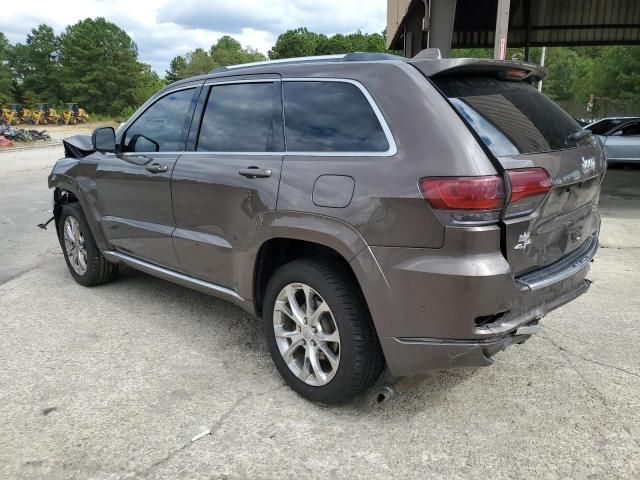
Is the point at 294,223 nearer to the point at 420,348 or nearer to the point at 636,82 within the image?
the point at 420,348

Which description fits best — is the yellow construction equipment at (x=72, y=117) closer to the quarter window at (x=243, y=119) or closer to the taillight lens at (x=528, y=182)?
the quarter window at (x=243, y=119)

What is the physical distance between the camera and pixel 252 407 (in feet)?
9.94

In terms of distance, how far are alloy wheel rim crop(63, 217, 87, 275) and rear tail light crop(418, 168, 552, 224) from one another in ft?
12.2

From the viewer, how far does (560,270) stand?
110 inches

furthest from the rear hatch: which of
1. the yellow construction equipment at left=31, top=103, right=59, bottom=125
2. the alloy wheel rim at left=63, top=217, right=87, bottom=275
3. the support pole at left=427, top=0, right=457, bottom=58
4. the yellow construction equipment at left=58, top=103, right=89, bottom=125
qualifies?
the yellow construction equipment at left=58, top=103, right=89, bottom=125

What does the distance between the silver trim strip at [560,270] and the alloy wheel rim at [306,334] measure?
0.97m

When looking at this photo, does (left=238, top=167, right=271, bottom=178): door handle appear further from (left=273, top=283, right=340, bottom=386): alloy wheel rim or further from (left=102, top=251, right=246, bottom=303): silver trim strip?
(left=102, top=251, right=246, bottom=303): silver trim strip

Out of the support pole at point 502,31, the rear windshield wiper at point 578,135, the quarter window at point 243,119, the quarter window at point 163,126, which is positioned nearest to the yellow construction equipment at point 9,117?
the support pole at point 502,31

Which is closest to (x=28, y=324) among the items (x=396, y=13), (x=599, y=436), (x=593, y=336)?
(x=599, y=436)

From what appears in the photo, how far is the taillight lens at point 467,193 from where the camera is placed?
236cm

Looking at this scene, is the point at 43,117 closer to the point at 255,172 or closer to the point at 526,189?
the point at 255,172

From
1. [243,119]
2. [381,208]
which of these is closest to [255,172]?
[243,119]

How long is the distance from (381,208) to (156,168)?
6.59ft

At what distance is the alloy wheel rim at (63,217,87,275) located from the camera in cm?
502
